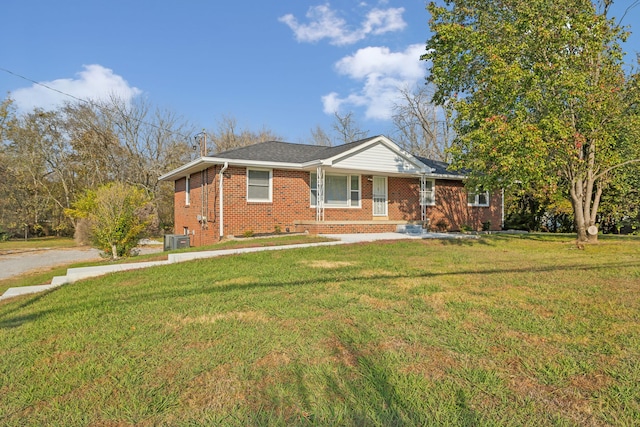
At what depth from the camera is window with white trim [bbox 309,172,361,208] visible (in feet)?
52.7

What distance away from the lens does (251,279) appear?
6.40 meters

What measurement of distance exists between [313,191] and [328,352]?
41.5 feet

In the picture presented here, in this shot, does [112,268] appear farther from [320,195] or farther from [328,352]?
[320,195]

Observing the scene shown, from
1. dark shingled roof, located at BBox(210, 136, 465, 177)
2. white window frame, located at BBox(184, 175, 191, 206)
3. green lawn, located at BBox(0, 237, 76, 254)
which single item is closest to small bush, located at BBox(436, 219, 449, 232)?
dark shingled roof, located at BBox(210, 136, 465, 177)

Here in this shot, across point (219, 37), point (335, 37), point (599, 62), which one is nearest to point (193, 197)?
point (219, 37)

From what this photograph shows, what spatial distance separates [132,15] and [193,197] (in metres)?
7.13

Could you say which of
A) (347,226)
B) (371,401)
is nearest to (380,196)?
(347,226)

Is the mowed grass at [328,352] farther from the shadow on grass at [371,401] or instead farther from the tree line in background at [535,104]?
the tree line in background at [535,104]

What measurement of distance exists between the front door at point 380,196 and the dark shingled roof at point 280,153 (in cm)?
212

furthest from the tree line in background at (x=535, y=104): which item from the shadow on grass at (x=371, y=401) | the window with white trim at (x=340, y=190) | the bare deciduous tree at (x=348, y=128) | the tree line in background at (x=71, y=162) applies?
the bare deciduous tree at (x=348, y=128)

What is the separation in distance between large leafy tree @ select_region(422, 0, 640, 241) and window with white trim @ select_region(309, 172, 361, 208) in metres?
5.31

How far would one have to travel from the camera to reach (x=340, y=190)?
53.9ft

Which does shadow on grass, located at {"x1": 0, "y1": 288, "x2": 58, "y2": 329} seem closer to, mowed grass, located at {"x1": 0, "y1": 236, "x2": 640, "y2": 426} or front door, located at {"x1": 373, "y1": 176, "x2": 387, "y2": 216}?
mowed grass, located at {"x1": 0, "y1": 236, "x2": 640, "y2": 426}

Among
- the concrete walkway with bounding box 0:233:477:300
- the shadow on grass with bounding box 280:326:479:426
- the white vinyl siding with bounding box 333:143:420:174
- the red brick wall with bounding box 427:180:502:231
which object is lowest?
the shadow on grass with bounding box 280:326:479:426
